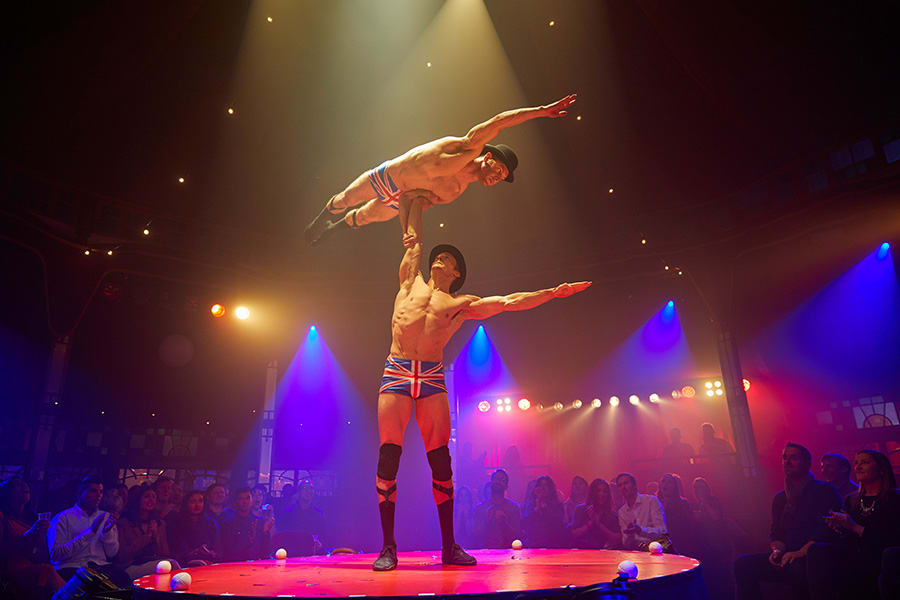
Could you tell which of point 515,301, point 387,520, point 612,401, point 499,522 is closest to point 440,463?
point 387,520

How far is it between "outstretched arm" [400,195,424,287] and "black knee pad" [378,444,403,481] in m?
1.12

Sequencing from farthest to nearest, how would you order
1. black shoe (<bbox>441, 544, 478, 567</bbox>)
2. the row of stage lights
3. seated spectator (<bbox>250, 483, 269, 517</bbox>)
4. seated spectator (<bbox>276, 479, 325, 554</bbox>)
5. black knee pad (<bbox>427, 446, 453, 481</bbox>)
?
the row of stage lights, seated spectator (<bbox>276, 479, 325, 554</bbox>), seated spectator (<bbox>250, 483, 269, 517</bbox>), black knee pad (<bbox>427, 446, 453, 481</bbox>), black shoe (<bbox>441, 544, 478, 567</bbox>)

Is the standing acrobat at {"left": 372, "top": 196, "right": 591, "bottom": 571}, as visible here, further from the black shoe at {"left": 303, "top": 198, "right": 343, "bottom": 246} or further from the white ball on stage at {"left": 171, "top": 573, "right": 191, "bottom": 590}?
the white ball on stage at {"left": 171, "top": 573, "right": 191, "bottom": 590}

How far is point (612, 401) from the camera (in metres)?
13.1

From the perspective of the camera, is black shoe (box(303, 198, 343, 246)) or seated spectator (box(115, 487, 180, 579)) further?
seated spectator (box(115, 487, 180, 579))

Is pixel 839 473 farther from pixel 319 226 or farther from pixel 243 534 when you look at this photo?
pixel 243 534

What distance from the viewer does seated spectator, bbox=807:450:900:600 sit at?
4.16 meters

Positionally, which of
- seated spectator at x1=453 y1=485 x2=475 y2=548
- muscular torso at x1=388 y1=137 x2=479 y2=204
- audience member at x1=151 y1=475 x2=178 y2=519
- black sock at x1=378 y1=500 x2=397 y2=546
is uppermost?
muscular torso at x1=388 y1=137 x2=479 y2=204

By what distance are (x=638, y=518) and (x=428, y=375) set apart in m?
3.27

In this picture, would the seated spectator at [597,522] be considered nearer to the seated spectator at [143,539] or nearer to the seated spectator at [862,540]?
the seated spectator at [862,540]

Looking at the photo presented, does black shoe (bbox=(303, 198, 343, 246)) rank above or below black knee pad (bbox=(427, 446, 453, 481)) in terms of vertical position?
above

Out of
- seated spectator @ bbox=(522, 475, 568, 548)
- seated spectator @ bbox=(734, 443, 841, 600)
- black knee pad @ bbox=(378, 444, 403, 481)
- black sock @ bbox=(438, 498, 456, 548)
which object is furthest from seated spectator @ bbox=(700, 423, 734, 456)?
black knee pad @ bbox=(378, 444, 403, 481)

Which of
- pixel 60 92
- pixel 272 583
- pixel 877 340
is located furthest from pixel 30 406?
pixel 877 340

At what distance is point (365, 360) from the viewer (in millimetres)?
11539
